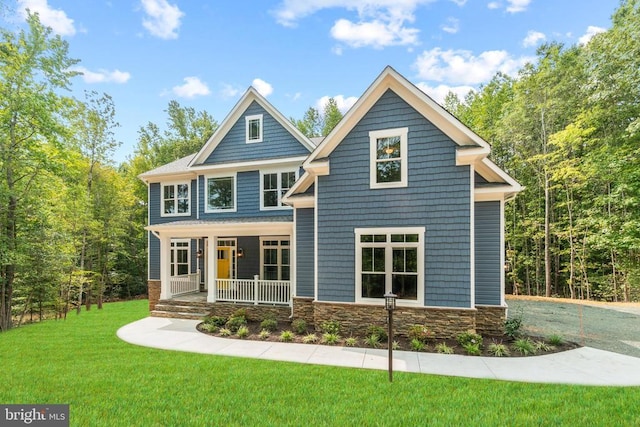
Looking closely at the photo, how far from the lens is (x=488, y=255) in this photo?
8.07m

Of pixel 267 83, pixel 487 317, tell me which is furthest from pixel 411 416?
pixel 267 83

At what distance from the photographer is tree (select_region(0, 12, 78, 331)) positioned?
1030 cm

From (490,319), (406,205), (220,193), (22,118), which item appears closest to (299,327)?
(406,205)

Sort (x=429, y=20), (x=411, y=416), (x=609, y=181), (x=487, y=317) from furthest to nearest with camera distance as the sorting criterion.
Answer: (x=609, y=181), (x=429, y=20), (x=487, y=317), (x=411, y=416)

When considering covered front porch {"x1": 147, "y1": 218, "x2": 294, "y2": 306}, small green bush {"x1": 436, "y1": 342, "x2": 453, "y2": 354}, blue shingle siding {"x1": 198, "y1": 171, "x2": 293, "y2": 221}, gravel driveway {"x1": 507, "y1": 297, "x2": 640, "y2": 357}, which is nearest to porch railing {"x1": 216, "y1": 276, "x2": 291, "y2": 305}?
covered front porch {"x1": 147, "y1": 218, "x2": 294, "y2": 306}

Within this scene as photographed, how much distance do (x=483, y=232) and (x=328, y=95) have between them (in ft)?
74.8

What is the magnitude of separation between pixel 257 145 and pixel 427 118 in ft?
23.5

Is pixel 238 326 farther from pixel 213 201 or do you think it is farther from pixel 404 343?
pixel 213 201

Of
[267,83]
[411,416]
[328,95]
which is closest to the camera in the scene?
[411,416]

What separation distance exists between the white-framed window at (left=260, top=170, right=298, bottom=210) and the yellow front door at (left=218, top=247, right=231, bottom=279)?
2876mm

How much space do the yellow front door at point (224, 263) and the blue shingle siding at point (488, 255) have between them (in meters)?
9.86

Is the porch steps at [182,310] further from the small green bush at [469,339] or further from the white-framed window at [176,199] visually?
the small green bush at [469,339]

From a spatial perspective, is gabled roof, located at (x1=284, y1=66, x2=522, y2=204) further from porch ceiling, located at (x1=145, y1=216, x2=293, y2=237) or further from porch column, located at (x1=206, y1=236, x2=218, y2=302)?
porch column, located at (x1=206, y1=236, x2=218, y2=302)

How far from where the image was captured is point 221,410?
3992mm
